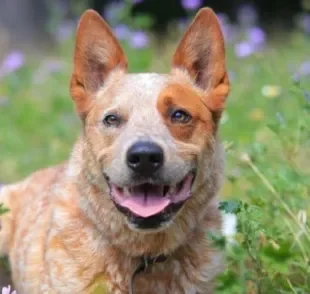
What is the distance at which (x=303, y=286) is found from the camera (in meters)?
4.73

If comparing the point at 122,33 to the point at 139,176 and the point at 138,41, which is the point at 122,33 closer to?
the point at 138,41

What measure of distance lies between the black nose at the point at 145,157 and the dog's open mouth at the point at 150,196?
0.13 meters

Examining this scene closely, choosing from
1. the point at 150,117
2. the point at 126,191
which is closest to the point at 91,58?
the point at 150,117

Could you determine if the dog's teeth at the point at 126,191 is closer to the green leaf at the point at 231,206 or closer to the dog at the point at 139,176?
the dog at the point at 139,176

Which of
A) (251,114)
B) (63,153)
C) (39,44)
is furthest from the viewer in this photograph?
(39,44)

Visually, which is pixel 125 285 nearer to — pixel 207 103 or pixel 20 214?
pixel 207 103

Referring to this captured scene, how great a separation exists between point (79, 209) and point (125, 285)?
0.46 m

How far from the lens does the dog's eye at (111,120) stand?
15.0ft

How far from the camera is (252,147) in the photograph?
5.27m

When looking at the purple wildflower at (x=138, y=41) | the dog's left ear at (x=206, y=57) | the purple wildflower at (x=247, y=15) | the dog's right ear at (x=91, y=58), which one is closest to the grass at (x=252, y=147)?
the purple wildflower at (x=138, y=41)

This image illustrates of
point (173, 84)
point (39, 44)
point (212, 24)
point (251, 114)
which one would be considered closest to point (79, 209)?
point (173, 84)

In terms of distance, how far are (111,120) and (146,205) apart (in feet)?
1.61

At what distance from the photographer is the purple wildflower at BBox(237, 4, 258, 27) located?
13.4m

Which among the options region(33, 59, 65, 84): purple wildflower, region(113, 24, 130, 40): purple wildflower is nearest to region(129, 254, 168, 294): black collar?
region(113, 24, 130, 40): purple wildflower
